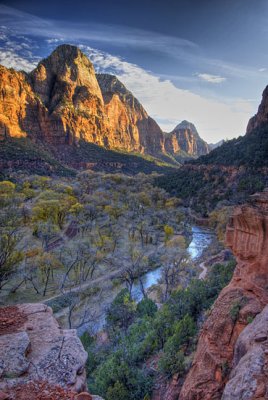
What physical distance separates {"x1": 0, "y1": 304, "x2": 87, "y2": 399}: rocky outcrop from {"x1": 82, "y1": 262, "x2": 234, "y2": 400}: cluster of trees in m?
4.63

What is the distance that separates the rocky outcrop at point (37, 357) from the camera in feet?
19.8

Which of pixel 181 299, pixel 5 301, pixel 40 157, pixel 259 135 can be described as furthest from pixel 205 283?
pixel 40 157

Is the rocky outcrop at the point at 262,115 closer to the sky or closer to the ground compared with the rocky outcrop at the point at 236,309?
closer to the sky

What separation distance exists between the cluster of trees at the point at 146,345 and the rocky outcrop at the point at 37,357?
4630 millimetres

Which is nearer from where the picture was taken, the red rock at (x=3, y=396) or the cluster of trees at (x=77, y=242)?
the red rock at (x=3, y=396)

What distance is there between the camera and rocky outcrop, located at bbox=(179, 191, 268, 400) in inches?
309

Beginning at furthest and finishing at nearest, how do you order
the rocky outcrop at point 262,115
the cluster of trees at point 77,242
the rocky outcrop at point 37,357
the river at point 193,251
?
the rocky outcrop at point 262,115
the river at point 193,251
the cluster of trees at point 77,242
the rocky outcrop at point 37,357

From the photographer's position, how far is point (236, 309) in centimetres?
858

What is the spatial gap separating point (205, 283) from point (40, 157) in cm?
8713

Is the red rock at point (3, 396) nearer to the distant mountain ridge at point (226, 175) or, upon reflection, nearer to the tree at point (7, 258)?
the tree at point (7, 258)

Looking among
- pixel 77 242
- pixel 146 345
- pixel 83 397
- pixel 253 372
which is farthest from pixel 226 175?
pixel 83 397

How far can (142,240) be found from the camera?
40531mm

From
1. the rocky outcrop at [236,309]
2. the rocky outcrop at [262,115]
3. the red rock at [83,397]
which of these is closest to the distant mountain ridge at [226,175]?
the rocky outcrop at [262,115]

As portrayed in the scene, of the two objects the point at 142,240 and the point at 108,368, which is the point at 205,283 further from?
the point at 142,240
